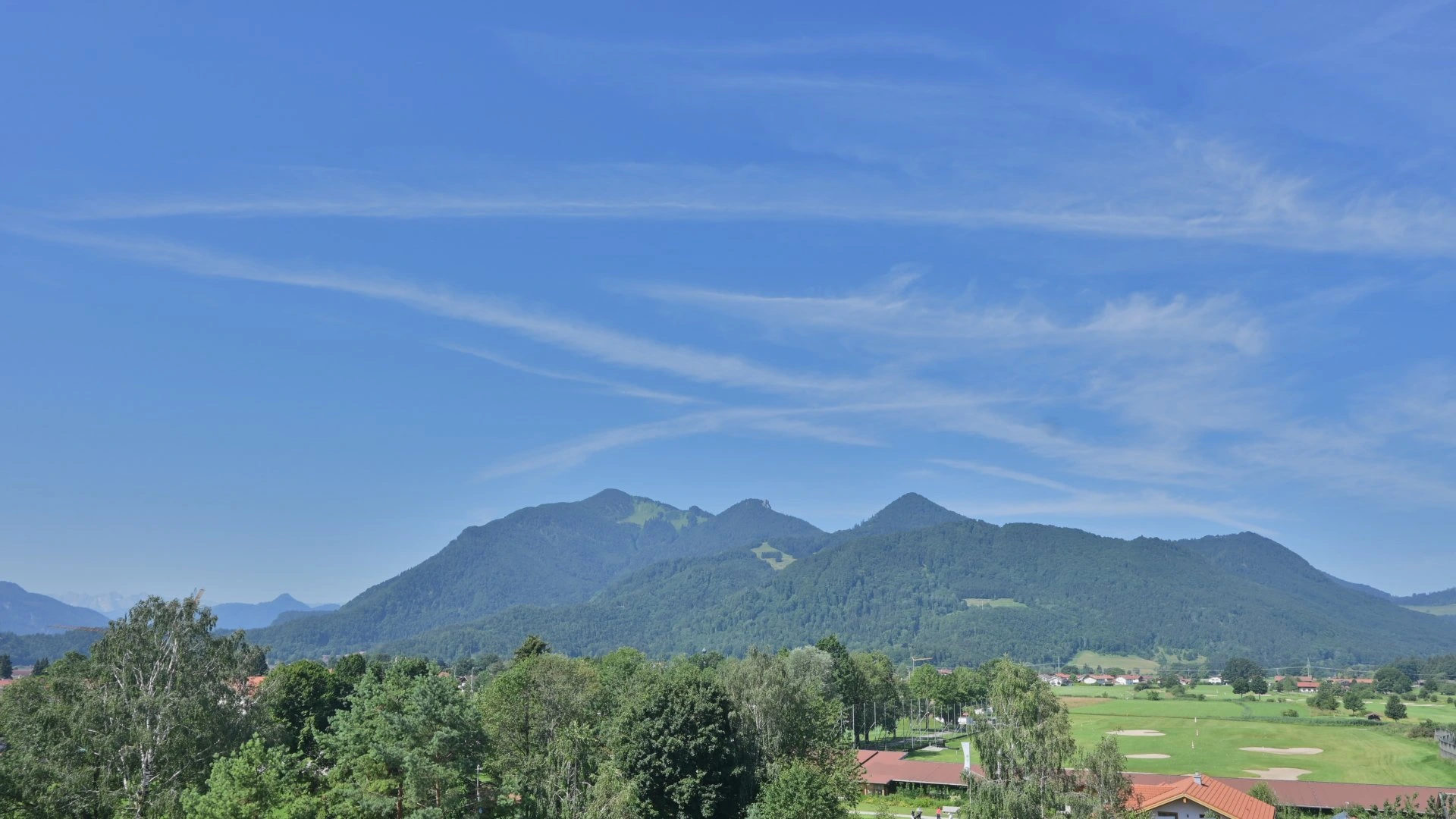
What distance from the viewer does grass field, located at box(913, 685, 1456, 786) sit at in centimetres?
7994

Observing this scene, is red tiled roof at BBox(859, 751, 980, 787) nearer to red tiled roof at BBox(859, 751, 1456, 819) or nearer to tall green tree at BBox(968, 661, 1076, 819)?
red tiled roof at BBox(859, 751, 1456, 819)

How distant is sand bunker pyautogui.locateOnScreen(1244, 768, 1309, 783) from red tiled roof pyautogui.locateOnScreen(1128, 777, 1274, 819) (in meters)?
32.6

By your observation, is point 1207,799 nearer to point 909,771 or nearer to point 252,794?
point 909,771

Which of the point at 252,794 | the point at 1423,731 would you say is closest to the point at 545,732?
the point at 252,794

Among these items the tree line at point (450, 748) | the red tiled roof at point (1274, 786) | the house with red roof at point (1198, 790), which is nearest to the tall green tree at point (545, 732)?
the tree line at point (450, 748)

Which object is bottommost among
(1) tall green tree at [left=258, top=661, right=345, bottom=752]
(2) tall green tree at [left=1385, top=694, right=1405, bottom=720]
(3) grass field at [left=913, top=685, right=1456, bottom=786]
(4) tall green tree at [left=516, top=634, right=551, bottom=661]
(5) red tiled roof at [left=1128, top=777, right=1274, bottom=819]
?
(3) grass field at [left=913, top=685, right=1456, bottom=786]

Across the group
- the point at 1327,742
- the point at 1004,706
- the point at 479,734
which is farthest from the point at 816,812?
the point at 1327,742

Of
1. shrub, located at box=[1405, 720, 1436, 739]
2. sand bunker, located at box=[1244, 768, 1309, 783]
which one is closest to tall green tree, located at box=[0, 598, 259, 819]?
sand bunker, located at box=[1244, 768, 1309, 783]

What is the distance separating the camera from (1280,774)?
78.1 m

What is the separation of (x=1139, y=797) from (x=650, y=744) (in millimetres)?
24499

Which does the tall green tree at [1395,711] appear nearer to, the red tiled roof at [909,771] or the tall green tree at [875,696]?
the tall green tree at [875,696]

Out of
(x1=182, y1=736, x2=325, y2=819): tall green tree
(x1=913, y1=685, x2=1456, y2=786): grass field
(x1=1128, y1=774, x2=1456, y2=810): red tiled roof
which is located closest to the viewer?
(x1=182, y1=736, x2=325, y2=819): tall green tree

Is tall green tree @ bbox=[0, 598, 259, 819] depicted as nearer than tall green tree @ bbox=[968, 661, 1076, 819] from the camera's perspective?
Yes

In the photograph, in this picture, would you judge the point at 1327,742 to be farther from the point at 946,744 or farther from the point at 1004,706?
the point at 1004,706
